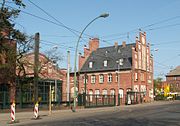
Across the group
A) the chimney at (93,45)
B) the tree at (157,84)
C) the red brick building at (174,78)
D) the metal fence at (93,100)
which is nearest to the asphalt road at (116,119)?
the metal fence at (93,100)

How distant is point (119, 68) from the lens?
72.6 meters

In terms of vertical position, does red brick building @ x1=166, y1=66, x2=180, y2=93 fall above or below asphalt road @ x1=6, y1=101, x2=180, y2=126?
above

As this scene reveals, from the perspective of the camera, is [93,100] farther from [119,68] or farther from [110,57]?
[110,57]

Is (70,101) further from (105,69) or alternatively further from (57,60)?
(105,69)

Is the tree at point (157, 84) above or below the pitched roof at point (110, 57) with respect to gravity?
below

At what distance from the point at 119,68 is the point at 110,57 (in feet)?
20.6

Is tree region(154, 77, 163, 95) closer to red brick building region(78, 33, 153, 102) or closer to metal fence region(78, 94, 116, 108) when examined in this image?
red brick building region(78, 33, 153, 102)

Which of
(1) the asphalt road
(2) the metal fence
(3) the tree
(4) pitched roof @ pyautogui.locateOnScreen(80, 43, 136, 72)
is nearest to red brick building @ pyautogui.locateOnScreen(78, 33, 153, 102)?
(4) pitched roof @ pyautogui.locateOnScreen(80, 43, 136, 72)

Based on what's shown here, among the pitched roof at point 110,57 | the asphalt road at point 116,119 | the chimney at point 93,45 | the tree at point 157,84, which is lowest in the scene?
the asphalt road at point 116,119

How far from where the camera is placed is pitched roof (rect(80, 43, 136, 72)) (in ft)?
243

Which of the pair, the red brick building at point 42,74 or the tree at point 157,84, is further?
the tree at point 157,84

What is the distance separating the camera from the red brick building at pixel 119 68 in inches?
2820

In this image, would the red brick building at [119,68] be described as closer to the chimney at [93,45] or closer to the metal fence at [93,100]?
the chimney at [93,45]

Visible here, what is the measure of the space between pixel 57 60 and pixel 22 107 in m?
9.76
